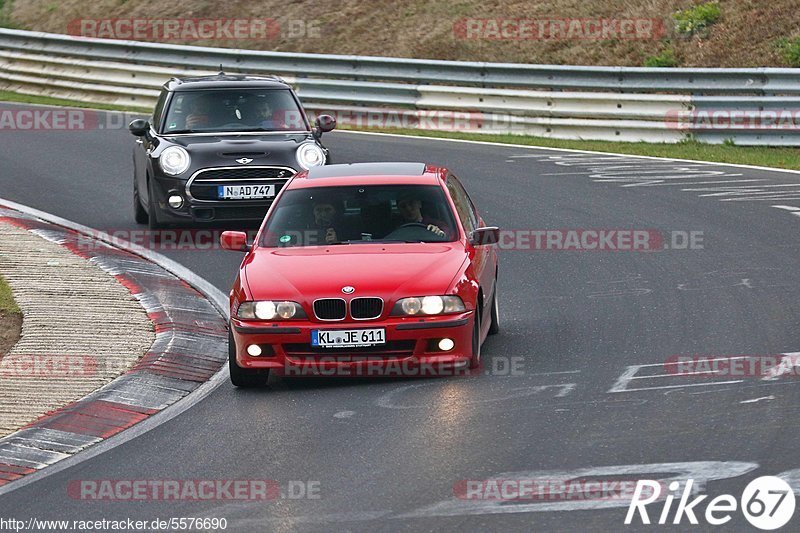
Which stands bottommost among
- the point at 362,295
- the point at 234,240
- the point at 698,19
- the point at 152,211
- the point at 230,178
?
the point at 152,211

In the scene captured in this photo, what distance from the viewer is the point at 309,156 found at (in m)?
15.9

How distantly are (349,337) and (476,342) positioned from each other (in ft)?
2.94

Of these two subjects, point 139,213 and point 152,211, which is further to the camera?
point 139,213

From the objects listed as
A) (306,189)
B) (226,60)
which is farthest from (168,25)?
(306,189)

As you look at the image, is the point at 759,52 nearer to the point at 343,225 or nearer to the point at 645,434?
the point at 343,225

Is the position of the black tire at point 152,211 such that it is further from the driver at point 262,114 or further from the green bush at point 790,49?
the green bush at point 790,49

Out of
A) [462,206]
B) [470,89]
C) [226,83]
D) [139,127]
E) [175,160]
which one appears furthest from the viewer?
[470,89]

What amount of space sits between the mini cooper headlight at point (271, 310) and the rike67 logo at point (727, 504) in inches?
123

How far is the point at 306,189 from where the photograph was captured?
36.5 ft

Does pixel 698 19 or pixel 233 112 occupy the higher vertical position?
pixel 698 19

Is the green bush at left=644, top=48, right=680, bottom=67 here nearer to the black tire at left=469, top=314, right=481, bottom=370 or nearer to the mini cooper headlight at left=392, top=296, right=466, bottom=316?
the black tire at left=469, top=314, right=481, bottom=370

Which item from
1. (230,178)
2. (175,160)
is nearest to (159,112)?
(175,160)

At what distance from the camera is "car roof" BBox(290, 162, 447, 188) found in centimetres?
1107

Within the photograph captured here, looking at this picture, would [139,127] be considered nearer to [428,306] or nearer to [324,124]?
[324,124]
